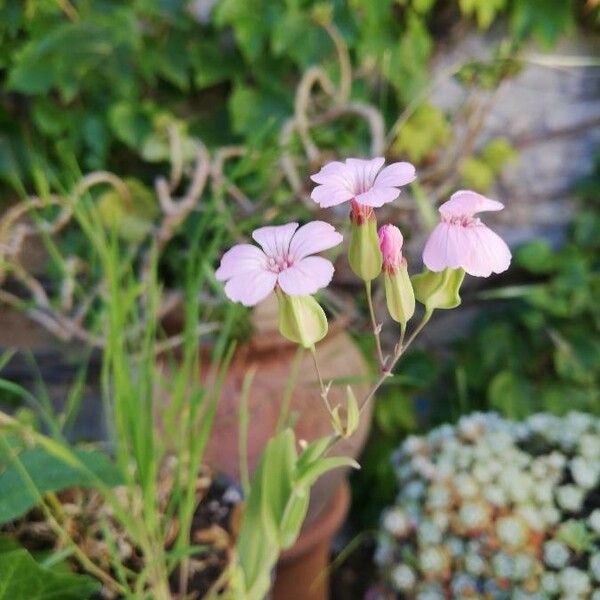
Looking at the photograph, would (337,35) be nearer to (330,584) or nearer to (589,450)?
(589,450)

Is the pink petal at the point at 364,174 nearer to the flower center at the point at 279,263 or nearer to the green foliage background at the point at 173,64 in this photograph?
the flower center at the point at 279,263

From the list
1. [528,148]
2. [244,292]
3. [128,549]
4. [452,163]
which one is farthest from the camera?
[528,148]

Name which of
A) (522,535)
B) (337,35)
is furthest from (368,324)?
(522,535)

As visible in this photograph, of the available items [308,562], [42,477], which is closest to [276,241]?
[42,477]

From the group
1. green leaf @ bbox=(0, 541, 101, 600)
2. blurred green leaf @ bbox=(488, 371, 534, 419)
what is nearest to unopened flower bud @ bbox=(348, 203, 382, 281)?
green leaf @ bbox=(0, 541, 101, 600)

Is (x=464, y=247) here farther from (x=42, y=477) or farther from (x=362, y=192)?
(x=42, y=477)

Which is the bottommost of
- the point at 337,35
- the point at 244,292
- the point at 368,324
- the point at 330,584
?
the point at 330,584

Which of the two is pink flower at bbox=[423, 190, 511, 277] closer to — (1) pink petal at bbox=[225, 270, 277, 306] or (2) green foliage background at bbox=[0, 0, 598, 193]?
(1) pink petal at bbox=[225, 270, 277, 306]
